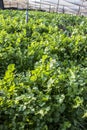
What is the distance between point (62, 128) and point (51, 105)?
282 millimetres

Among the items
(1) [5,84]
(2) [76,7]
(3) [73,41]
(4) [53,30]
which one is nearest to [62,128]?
(1) [5,84]

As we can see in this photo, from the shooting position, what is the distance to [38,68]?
429 centimetres

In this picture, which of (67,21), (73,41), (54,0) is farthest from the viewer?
(54,0)

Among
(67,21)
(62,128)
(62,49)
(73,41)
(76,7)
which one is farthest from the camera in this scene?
(76,7)

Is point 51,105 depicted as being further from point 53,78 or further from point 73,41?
point 73,41

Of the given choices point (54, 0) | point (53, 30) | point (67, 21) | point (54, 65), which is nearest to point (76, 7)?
point (54, 0)

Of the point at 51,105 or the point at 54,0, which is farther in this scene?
the point at 54,0

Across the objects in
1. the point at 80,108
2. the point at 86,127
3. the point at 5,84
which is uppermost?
the point at 5,84

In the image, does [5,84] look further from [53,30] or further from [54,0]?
[54,0]

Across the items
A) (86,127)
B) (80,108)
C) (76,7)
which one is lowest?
(76,7)

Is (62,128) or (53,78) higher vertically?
(53,78)

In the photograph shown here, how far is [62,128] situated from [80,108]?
375 millimetres

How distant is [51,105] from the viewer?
3.80m

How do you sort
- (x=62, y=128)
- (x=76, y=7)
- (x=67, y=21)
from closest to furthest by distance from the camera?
(x=62, y=128)
(x=67, y=21)
(x=76, y=7)
